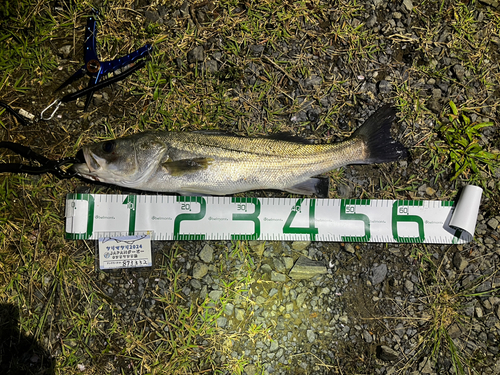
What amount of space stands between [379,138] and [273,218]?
1.52 meters

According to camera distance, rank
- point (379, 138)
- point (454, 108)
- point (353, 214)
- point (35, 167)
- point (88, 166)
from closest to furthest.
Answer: point (88, 166) < point (35, 167) < point (379, 138) < point (353, 214) < point (454, 108)

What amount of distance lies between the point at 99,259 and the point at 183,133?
173cm

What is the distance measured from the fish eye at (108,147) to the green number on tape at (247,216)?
1.41 meters

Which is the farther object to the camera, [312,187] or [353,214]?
[353,214]

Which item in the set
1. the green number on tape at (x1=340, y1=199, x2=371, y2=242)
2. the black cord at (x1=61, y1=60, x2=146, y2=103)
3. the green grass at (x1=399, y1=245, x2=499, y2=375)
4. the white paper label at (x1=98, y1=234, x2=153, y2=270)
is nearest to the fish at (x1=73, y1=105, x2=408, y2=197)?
the green number on tape at (x1=340, y1=199, x2=371, y2=242)

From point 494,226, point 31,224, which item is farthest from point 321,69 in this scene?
point 31,224

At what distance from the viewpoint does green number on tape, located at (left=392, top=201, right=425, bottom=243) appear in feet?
11.8

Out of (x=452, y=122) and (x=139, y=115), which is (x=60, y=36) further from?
(x=452, y=122)

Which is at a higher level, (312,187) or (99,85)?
(99,85)

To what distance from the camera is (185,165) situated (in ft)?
10.4

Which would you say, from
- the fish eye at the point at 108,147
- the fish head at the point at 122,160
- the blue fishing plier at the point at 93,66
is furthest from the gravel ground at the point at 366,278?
the fish eye at the point at 108,147

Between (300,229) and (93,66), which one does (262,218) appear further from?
(93,66)

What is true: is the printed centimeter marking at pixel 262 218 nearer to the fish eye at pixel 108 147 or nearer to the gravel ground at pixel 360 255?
the gravel ground at pixel 360 255

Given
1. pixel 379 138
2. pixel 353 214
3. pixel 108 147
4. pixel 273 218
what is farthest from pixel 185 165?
pixel 379 138
